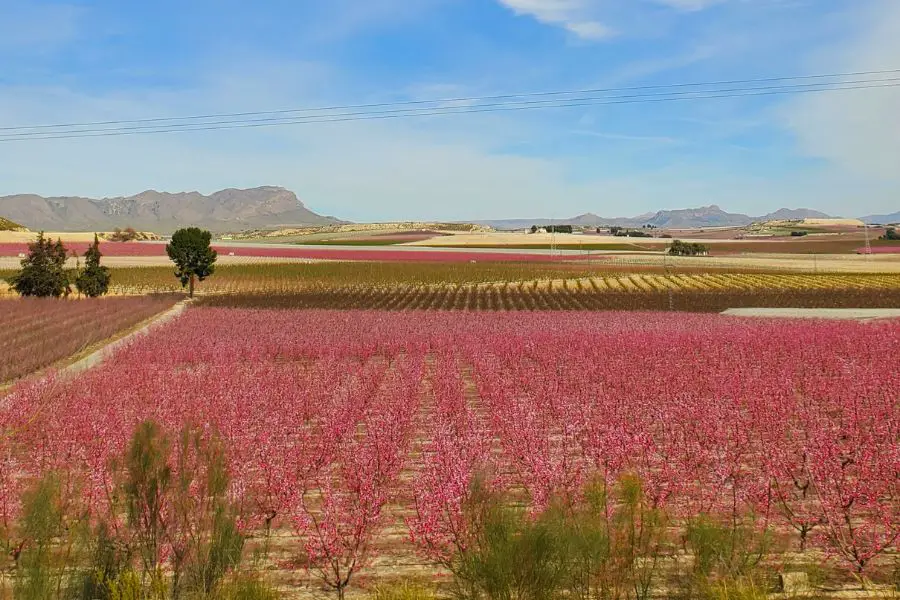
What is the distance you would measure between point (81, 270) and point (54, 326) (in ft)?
62.3

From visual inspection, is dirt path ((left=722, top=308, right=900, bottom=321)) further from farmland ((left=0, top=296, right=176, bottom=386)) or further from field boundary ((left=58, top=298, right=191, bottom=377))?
farmland ((left=0, top=296, right=176, bottom=386))

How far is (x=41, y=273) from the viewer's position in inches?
1507

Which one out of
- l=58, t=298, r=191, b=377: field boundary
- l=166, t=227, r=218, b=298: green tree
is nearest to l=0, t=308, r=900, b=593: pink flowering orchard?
l=58, t=298, r=191, b=377: field boundary

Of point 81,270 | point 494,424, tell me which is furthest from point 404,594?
point 81,270

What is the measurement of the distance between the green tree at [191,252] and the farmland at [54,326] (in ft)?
25.7

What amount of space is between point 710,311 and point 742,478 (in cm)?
2745

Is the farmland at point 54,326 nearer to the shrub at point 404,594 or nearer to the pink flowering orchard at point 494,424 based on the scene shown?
the pink flowering orchard at point 494,424

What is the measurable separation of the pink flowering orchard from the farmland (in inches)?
96.5

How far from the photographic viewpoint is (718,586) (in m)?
4.95

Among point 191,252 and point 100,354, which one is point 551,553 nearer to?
point 100,354

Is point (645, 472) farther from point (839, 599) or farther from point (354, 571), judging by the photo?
point (354, 571)

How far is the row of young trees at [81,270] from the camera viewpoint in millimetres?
38219

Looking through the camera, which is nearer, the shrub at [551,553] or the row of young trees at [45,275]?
the shrub at [551,553]

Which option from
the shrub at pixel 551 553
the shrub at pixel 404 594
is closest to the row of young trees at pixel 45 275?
the shrub at pixel 404 594
